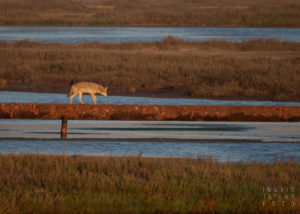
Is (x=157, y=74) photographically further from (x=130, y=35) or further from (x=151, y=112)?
(x=130, y=35)

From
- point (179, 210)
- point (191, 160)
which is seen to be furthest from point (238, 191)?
point (191, 160)

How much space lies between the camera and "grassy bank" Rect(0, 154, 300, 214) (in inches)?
303

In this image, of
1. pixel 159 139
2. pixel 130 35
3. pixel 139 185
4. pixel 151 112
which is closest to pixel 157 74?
pixel 159 139

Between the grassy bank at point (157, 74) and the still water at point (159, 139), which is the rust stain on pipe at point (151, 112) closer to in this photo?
the still water at point (159, 139)

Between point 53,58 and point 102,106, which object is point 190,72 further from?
point 102,106

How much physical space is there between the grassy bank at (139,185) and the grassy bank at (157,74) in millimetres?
15946

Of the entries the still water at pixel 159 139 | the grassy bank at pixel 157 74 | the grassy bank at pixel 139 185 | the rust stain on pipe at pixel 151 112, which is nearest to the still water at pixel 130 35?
the grassy bank at pixel 157 74

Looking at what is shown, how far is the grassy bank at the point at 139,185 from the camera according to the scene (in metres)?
7.70

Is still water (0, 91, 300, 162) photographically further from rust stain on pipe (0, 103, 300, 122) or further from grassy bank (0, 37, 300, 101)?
grassy bank (0, 37, 300, 101)

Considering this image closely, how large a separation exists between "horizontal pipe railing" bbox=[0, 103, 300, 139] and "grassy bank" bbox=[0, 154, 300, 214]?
3.27 feet

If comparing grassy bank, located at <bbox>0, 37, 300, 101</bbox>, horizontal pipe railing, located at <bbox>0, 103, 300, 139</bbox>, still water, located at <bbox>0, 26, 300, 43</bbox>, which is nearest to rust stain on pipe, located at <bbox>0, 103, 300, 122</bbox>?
horizontal pipe railing, located at <bbox>0, 103, 300, 139</bbox>

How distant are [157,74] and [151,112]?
19396 mm

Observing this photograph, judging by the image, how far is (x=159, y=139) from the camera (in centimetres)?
1302

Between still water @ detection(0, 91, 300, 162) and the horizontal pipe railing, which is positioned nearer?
the horizontal pipe railing
